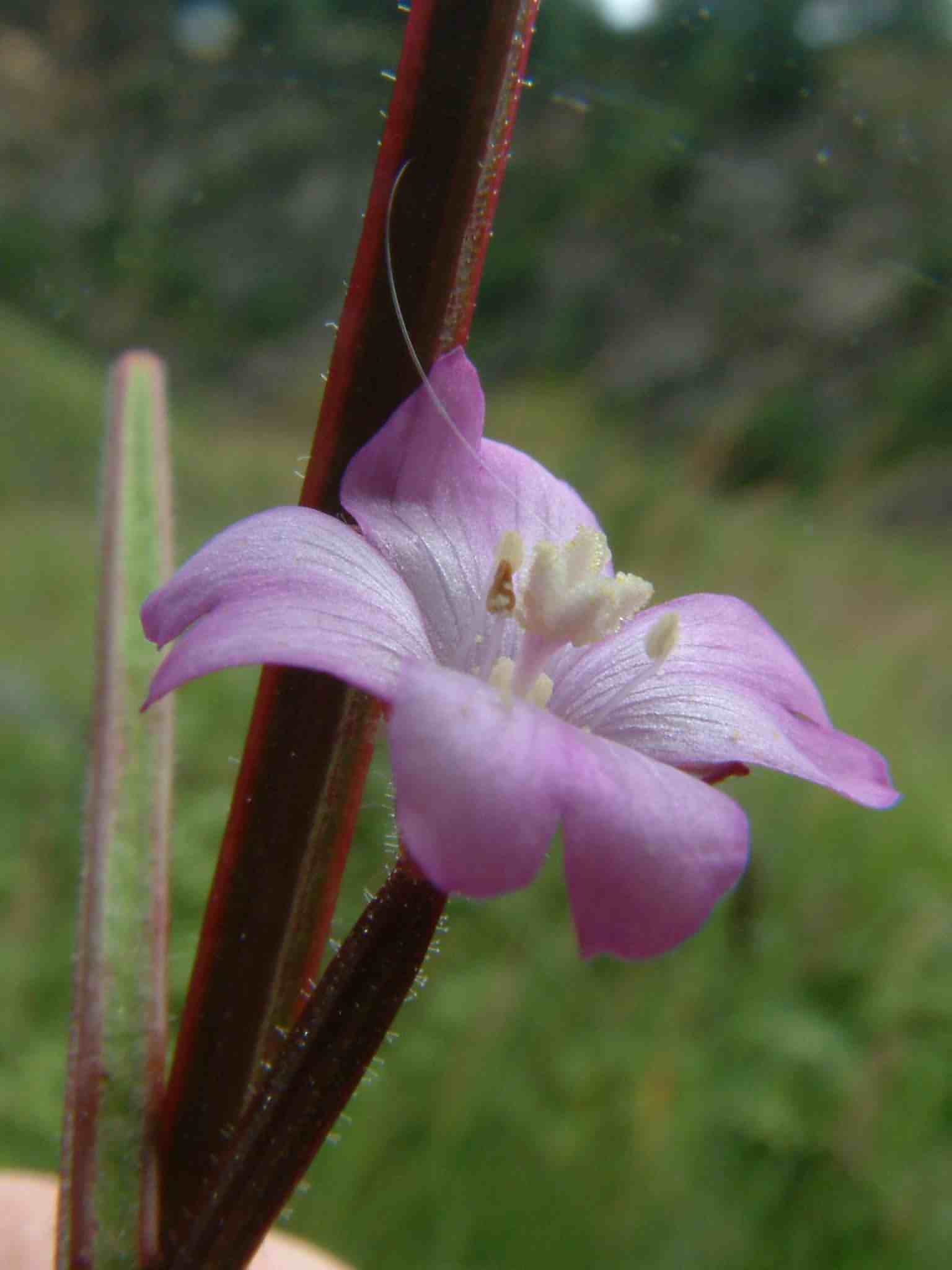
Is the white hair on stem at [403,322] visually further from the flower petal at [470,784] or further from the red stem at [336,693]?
the flower petal at [470,784]

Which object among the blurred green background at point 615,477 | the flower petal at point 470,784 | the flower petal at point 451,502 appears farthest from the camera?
the blurred green background at point 615,477

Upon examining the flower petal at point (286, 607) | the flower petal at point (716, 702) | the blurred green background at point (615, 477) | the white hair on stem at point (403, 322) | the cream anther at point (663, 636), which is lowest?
the blurred green background at point (615, 477)

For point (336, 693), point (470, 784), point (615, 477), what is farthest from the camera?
point (615, 477)

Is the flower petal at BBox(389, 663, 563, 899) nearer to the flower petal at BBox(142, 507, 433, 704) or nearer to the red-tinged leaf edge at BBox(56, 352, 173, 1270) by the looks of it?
the flower petal at BBox(142, 507, 433, 704)

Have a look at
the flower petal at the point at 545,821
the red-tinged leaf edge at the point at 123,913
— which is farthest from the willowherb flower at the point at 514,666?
the red-tinged leaf edge at the point at 123,913

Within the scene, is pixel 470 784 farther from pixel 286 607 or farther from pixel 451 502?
pixel 451 502

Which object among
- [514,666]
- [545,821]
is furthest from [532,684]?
[545,821]

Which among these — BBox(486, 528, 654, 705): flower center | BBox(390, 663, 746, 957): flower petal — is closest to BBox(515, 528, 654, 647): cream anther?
BBox(486, 528, 654, 705): flower center

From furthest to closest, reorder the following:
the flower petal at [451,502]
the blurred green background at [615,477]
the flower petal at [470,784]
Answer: the blurred green background at [615,477] → the flower petal at [451,502] → the flower petal at [470,784]
